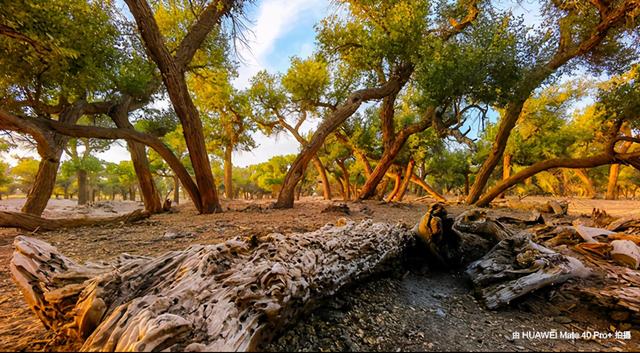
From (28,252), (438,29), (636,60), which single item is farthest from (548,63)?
(28,252)

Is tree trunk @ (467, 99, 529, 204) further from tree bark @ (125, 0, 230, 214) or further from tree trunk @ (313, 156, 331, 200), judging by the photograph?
tree bark @ (125, 0, 230, 214)

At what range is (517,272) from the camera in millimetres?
2164

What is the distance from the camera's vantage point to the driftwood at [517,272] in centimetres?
201

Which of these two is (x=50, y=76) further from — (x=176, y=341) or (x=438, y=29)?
(x=438, y=29)

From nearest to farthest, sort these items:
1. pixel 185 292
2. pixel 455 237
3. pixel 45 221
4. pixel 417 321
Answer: pixel 185 292
pixel 417 321
pixel 455 237
pixel 45 221

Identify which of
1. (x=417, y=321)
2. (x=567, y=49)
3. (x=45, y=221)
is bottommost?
(x=417, y=321)

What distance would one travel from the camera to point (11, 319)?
1.54m

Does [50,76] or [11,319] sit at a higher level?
[50,76]

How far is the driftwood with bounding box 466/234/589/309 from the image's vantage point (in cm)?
201

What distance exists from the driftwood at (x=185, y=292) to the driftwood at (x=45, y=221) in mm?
3480

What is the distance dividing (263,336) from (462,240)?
8.06 feet

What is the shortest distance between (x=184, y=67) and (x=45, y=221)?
13.2 feet

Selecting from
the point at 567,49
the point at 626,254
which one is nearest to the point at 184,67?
the point at 626,254

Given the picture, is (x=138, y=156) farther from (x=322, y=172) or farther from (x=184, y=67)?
(x=322, y=172)
